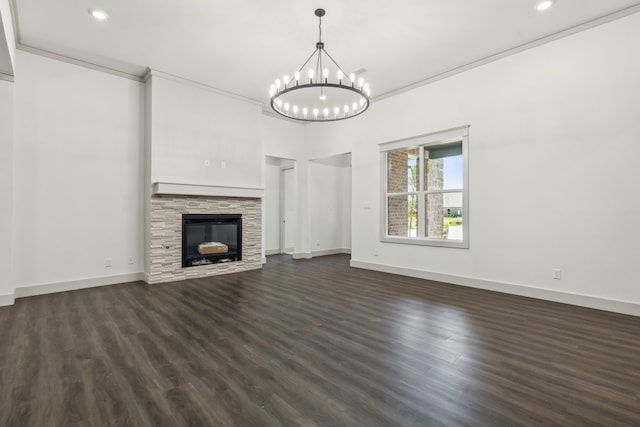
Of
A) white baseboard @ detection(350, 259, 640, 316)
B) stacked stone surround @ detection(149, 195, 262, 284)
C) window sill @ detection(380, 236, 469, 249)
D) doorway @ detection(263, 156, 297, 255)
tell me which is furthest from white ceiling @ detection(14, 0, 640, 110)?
doorway @ detection(263, 156, 297, 255)

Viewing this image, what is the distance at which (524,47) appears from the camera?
4223 mm

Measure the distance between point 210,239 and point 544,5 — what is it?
5.90m

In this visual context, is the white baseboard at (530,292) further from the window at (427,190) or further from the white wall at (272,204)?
the white wall at (272,204)

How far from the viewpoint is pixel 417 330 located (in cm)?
299

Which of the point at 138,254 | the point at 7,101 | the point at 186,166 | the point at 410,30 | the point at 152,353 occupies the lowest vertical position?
the point at 152,353

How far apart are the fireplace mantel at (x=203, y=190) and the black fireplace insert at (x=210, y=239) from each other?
432 millimetres

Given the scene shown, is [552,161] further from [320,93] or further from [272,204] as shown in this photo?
[272,204]

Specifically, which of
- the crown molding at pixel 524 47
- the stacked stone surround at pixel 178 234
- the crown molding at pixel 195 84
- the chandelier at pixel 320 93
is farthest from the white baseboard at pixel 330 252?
the crown molding at pixel 524 47

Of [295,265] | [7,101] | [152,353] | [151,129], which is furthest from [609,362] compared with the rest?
[7,101]

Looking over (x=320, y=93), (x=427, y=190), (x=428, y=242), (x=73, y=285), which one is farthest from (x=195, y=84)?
(x=428, y=242)

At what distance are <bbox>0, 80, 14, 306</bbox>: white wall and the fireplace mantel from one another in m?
1.67

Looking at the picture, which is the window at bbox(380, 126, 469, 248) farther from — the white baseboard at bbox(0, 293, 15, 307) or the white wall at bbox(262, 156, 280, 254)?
the white baseboard at bbox(0, 293, 15, 307)

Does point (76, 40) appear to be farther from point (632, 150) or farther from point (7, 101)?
point (632, 150)

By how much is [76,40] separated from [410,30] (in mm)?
4469
